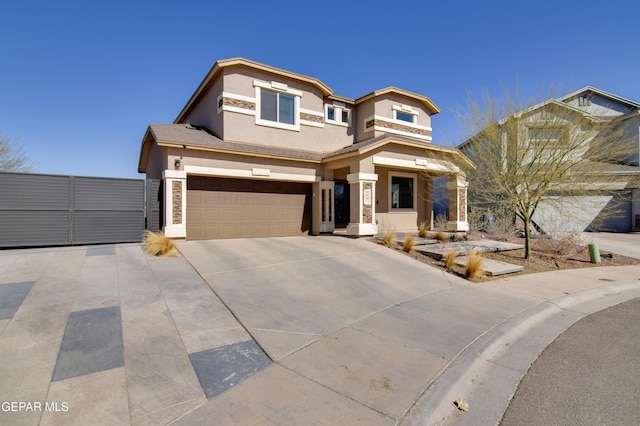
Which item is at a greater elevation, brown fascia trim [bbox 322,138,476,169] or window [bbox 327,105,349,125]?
window [bbox 327,105,349,125]

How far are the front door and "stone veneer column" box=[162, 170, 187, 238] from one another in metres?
7.21

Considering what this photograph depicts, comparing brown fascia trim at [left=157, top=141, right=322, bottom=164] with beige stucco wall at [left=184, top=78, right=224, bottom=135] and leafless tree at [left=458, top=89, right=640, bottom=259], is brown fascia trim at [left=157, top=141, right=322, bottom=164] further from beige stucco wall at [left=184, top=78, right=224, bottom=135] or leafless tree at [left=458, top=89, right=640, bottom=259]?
leafless tree at [left=458, top=89, right=640, bottom=259]

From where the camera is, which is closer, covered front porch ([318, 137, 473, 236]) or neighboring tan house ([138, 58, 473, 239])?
neighboring tan house ([138, 58, 473, 239])

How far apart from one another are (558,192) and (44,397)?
14.4m

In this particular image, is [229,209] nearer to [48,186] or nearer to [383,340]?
[48,186]

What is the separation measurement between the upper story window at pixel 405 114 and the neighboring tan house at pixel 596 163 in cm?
371

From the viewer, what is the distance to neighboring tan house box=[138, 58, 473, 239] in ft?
41.3

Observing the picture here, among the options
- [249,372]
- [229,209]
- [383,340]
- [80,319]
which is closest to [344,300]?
[383,340]

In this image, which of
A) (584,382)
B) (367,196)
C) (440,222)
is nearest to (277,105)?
(367,196)

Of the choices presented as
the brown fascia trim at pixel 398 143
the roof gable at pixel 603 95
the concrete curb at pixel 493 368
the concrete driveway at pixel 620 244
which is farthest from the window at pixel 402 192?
the roof gable at pixel 603 95

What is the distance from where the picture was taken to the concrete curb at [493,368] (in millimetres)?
3268

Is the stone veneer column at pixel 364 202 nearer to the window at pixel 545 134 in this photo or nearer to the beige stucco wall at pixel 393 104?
the beige stucco wall at pixel 393 104

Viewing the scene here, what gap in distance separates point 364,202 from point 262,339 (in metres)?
9.60

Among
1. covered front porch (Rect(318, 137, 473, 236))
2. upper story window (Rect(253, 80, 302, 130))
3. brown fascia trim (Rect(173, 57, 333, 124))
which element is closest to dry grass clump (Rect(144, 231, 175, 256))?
upper story window (Rect(253, 80, 302, 130))
